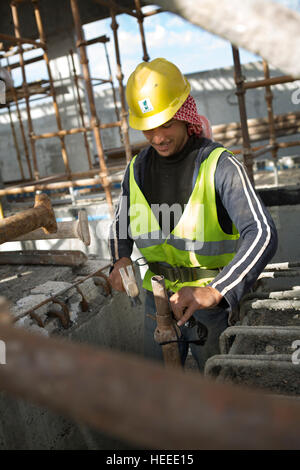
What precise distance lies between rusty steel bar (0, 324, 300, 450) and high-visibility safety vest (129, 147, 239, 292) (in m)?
1.72

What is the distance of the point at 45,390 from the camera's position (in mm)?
461

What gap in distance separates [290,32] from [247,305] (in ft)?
6.02

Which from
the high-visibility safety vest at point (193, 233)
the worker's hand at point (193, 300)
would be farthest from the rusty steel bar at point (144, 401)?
the high-visibility safety vest at point (193, 233)

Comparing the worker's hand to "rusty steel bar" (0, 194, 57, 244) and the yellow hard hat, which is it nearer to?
"rusty steel bar" (0, 194, 57, 244)

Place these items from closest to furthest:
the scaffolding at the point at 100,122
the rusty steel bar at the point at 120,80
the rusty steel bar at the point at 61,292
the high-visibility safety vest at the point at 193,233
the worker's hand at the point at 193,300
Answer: the worker's hand at the point at 193,300
the high-visibility safety vest at the point at 193,233
the rusty steel bar at the point at 61,292
the scaffolding at the point at 100,122
the rusty steel bar at the point at 120,80

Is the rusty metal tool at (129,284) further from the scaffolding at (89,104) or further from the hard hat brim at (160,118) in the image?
the scaffolding at (89,104)

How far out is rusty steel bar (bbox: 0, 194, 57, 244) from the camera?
5.90ft

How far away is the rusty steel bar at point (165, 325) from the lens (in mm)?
1836

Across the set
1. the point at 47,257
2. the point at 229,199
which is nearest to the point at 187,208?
the point at 229,199

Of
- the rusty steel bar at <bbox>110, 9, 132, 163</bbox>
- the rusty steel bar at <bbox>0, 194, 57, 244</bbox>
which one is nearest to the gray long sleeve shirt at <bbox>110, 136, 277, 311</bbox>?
the rusty steel bar at <bbox>0, 194, 57, 244</bbox>

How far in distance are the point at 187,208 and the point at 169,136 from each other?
43 centimetres

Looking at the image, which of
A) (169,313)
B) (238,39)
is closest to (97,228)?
(169,313)

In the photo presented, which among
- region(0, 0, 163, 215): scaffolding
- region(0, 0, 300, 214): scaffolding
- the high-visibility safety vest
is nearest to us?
the high-visibility safety vest

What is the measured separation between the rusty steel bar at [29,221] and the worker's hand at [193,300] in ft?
2.75
